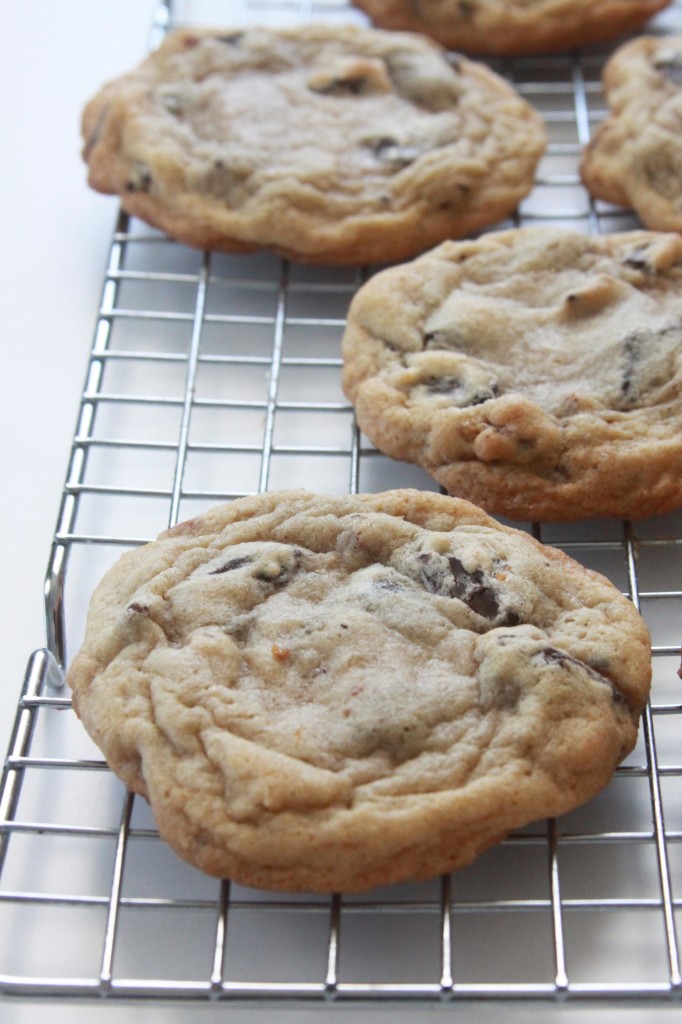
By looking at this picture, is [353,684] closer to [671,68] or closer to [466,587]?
→ [466,587]

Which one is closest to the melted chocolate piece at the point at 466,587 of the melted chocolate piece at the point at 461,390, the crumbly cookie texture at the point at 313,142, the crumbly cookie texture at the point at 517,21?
the melted chocolate piece at the point at 461,390

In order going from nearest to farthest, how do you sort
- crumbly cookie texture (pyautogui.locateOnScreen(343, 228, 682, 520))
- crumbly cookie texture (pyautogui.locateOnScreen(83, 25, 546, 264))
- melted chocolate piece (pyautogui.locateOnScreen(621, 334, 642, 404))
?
crumbly cookie texture (pyautogui.locateOnScreen(343, 228, 682, 520)) → melted chocolate piece (pyautogui.locateOnScreen(621, 334, 642, 404)) → crumbly cookie texture (pyautogui.locateOnScreen(83, 25, 546, 264))

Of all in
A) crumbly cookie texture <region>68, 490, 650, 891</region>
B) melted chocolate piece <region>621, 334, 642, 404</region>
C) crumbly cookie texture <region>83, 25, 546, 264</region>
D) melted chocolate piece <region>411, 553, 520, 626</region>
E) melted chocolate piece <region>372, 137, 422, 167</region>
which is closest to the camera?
crumbly cookie texture <region>68, 490, 650, 891</region>

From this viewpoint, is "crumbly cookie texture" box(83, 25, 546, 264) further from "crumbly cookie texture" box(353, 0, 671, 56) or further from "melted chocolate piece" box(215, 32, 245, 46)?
"crumbly cookie texture" box(353, 0, 671, 56)

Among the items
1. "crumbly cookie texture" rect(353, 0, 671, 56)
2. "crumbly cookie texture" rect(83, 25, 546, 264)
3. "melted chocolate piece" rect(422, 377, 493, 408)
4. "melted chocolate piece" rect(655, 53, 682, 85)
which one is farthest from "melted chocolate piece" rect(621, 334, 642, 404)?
"crumbly cookie texture" rect(353, 0, 671, 56)

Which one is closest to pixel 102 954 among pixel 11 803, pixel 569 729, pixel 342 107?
pixel 11 803

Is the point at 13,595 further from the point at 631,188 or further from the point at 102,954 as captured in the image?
the point at 631,188
